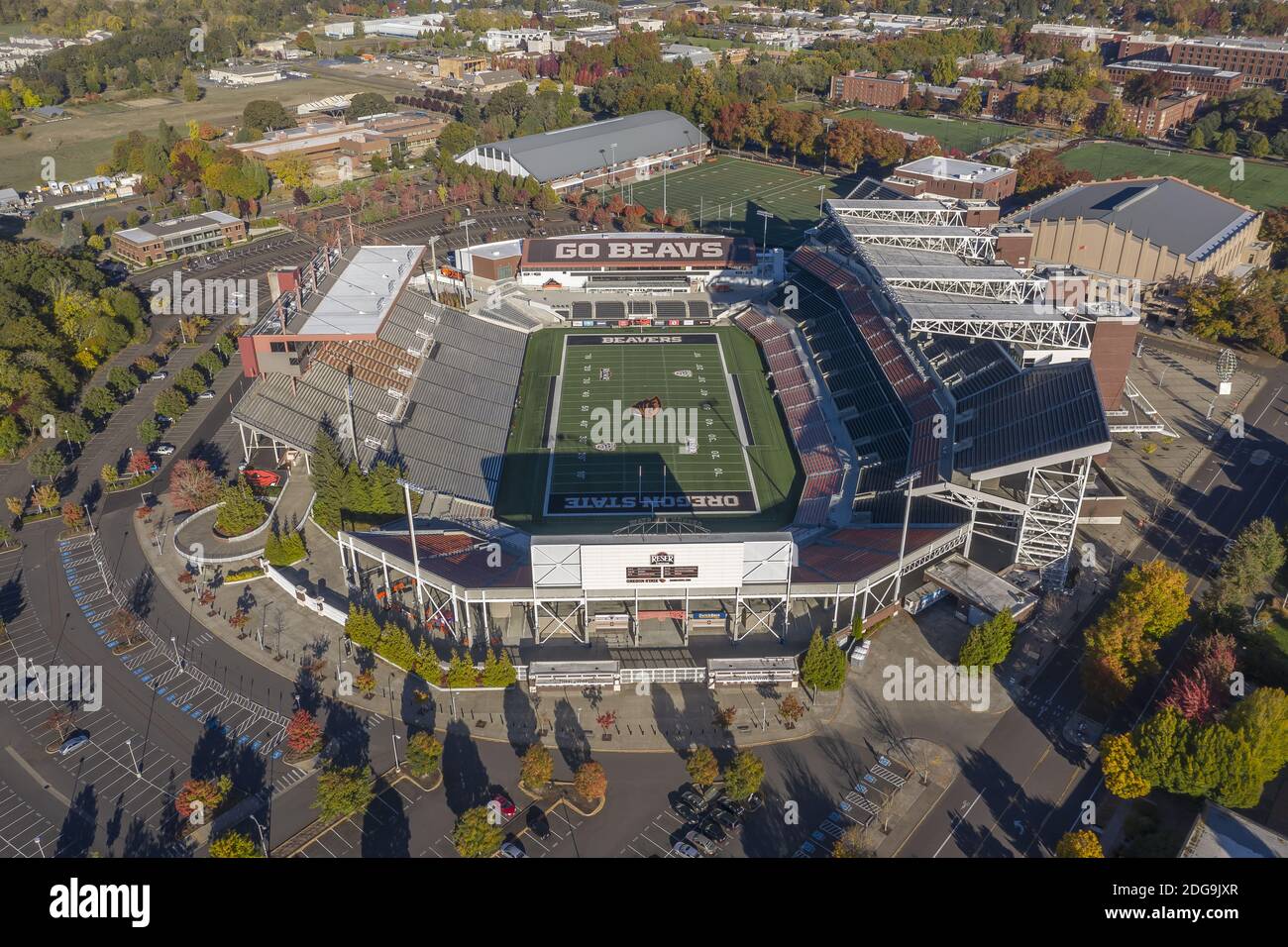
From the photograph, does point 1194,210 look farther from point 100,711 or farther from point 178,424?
point 100,711

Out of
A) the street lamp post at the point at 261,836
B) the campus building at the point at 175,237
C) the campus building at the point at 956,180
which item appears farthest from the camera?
the campus building at the point at 956,180

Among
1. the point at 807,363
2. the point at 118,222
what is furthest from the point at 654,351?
the point at 118,222

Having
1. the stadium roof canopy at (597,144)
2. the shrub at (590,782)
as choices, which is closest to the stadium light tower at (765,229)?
Answer: the stadium roof canopy at (597,144)

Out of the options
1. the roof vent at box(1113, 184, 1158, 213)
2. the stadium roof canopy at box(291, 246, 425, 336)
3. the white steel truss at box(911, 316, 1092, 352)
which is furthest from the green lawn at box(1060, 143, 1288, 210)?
the stadium roof canopy at box(291, 246, 425, 336)

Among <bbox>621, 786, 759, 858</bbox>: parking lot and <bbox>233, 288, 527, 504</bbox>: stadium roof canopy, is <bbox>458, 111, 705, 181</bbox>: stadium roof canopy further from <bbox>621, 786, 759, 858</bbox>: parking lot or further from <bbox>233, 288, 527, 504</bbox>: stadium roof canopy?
<bbox>621, 786, 759, 858</bbox>: parking lot

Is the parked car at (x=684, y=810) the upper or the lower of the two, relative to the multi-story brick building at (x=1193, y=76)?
lower

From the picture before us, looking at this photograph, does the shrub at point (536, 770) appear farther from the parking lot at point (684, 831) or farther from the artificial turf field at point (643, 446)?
the artificial turf field at point (643, 446)
